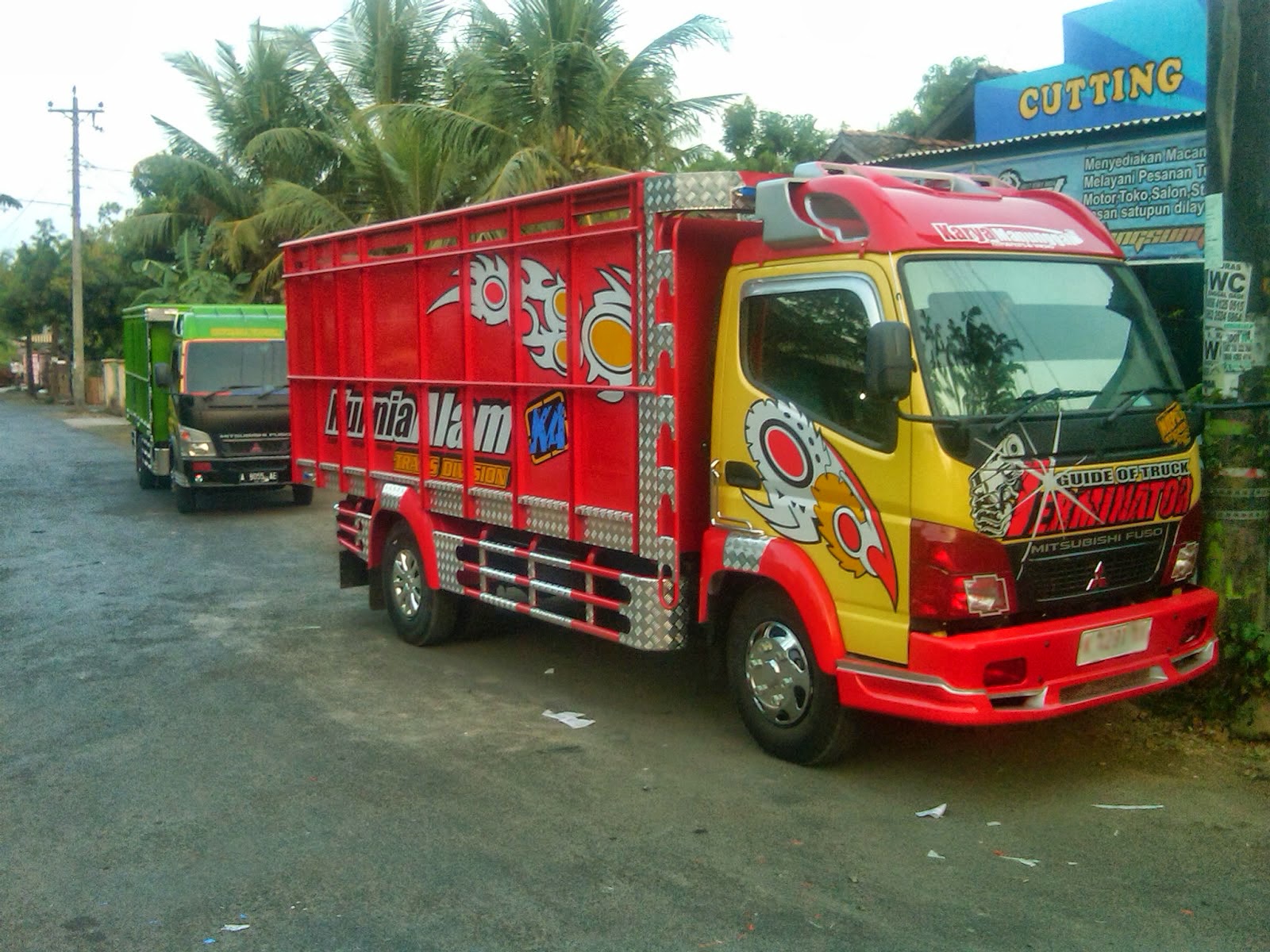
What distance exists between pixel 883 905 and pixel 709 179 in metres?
3.34

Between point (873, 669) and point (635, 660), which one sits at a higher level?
point (873, 669)

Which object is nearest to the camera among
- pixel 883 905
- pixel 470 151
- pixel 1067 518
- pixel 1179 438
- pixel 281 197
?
pixel 883 905

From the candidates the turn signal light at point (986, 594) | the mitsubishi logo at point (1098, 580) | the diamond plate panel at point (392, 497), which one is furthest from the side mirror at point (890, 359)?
the diamond plate panel at point (392, 497)

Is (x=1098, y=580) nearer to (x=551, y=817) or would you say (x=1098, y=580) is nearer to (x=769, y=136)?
(x=551, y=817)

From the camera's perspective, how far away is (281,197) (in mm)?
22625

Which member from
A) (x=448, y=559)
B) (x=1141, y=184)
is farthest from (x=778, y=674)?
(x=1141, y=184)

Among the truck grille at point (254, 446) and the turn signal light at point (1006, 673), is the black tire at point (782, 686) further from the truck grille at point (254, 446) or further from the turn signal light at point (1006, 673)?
the truck grille at point (254, 446)

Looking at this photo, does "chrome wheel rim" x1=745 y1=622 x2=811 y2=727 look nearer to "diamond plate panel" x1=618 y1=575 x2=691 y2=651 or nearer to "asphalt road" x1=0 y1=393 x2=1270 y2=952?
"asphalt road" x1=0 y1=393 x2=1270 y2=952

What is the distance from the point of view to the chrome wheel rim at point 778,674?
594cm

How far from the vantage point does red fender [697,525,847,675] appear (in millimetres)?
5629

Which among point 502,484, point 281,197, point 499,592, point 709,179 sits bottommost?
point 499,592

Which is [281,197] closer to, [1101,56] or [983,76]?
[983,76]

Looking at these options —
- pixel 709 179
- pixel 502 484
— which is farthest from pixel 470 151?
pixel 709 179

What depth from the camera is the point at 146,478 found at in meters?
18.7
